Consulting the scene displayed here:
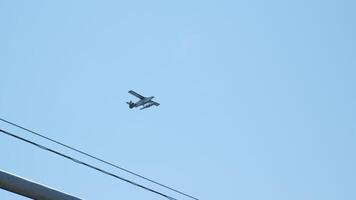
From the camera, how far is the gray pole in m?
4.63

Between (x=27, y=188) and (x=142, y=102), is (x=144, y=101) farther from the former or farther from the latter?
(x=27, y=188)

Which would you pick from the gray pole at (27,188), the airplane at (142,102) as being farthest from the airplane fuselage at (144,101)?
the gray pole at (27,188)

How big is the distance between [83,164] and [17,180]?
81.5 inches

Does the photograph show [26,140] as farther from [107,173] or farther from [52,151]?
[107,173]

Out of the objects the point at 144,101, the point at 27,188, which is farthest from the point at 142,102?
→ the point at 27,188

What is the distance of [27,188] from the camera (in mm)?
4801

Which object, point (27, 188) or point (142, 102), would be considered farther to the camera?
point (142, 102)

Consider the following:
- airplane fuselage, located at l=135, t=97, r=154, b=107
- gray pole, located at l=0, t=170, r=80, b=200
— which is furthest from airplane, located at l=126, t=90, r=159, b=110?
gray pole, located at l=0, t=170, r=80, b=200

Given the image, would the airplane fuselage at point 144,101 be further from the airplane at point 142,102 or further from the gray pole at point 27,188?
the gray pole at point 27,188

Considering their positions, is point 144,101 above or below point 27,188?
above

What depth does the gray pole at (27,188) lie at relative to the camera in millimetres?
4633

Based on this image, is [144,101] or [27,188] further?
[144,101]

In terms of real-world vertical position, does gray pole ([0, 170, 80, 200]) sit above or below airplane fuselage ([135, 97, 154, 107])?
below

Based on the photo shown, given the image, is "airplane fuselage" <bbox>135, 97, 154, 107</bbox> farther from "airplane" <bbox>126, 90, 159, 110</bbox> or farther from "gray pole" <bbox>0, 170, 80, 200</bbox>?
"gray pole" <bbox>0, 170, 80, 200</bbox>
